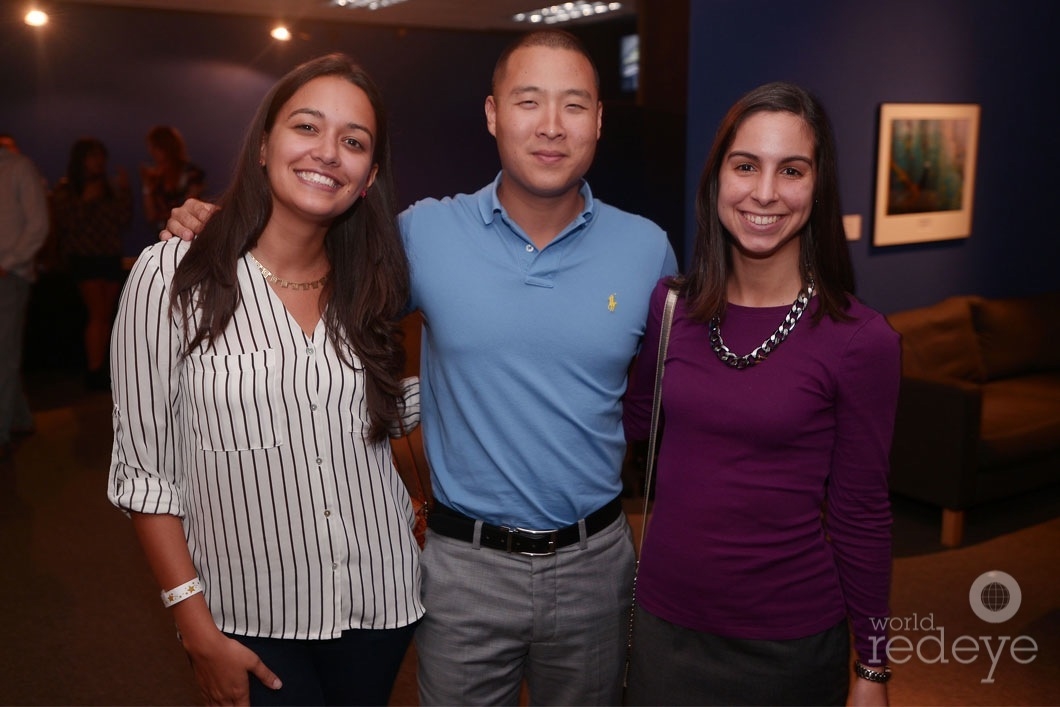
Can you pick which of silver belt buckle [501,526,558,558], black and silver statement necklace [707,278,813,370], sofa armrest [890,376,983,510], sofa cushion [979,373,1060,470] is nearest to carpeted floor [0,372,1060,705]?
sofa armrest [890,376,983,510]

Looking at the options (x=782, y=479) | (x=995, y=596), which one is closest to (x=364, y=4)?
(x=995, y=596)

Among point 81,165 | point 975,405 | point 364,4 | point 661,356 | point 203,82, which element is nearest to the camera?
point 661,356

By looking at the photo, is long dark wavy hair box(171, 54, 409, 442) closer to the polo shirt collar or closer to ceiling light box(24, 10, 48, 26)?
the polo shirt collar

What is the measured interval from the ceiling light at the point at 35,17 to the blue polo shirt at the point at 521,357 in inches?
344

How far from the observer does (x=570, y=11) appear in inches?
358

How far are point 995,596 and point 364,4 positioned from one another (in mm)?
8240

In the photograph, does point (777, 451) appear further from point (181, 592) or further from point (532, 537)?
point (181, 592)

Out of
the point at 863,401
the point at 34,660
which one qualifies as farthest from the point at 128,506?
the point at 34,660

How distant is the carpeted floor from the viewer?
330cm

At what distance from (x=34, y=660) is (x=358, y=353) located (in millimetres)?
2600

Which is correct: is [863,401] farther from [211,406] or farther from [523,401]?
[211,406]

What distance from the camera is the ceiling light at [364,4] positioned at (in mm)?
9477

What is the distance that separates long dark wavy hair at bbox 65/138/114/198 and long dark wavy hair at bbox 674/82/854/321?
646cm

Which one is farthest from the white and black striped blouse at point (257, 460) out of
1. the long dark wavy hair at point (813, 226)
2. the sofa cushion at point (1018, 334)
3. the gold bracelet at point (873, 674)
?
the sofa cushion at point (1018, 334)
